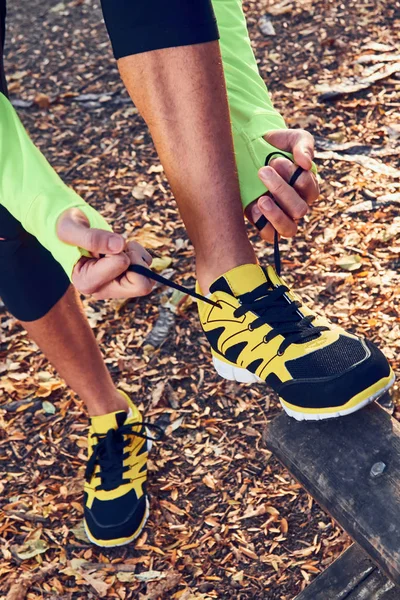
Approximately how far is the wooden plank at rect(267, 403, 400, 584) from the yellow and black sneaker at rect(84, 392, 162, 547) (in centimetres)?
86

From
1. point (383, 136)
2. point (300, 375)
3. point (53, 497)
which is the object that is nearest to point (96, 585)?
point (53, 497)

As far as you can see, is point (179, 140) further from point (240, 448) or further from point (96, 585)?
point (96, 585)

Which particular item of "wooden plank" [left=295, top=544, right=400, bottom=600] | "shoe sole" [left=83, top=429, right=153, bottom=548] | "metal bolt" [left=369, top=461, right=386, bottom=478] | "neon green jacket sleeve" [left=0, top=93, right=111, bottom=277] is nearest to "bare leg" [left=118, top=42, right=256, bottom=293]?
"neon green jacket sleeve" [left=0, top=93, right=111, bottom=277]

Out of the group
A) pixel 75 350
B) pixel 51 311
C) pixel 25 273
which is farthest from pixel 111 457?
pixel 25 273

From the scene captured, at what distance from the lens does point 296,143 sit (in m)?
1.88

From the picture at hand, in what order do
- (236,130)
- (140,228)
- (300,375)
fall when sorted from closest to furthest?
1. (300,375)
2. (236,130)
3. (140,228)

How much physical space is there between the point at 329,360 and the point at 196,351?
1.26 meters

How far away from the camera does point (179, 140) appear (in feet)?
5.74

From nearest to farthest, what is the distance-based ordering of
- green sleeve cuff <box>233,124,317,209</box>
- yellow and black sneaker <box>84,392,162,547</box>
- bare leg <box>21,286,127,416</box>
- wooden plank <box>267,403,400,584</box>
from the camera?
wooden plank <box>267,403,400,584</box>, green sleeve cuff <box>233,124,317,209</box>, bare leg <box>21,286,127,416</box>, yellow and black sneaker <box>84,392,162,547</box>

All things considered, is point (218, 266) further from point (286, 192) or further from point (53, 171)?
point (53, 171)

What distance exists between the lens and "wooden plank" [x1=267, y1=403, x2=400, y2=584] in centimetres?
150

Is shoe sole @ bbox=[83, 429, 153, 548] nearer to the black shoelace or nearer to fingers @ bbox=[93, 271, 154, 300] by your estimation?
the black shoelace

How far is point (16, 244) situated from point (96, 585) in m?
1.11

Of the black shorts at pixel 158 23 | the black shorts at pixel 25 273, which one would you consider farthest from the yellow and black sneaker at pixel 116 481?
the black shorts at pixel 158 23
